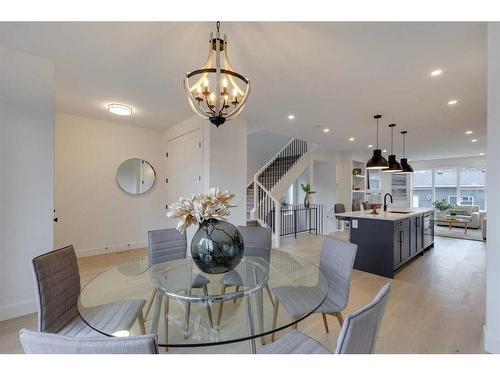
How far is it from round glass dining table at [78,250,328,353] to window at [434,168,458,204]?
10333 mm

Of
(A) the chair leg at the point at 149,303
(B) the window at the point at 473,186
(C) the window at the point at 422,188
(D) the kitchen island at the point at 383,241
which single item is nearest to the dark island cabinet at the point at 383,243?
(D) the kitchen island at the point at 383,241

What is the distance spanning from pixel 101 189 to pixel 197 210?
3.81 m

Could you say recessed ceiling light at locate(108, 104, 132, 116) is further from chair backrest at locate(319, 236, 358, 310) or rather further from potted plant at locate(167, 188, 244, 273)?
chair backrest at locate(319, 236, 358, 310)

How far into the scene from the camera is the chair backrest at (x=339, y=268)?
172cm

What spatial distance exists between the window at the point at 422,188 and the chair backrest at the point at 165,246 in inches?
435

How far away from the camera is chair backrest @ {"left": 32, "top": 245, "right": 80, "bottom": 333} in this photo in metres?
1.31

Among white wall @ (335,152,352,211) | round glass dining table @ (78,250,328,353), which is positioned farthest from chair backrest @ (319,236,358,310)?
white wall @ (335,152,352,211)

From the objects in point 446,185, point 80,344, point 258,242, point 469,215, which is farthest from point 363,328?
point 446,185

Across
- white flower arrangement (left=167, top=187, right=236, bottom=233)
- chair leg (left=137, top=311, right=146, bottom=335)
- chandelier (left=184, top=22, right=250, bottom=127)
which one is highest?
chandelier (left=184, top=22, right=250, bottom=127)

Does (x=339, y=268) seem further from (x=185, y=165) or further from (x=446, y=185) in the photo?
(x=446, y=185)

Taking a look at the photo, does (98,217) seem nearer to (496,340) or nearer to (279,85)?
(279,85)

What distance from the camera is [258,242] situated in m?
2.49
